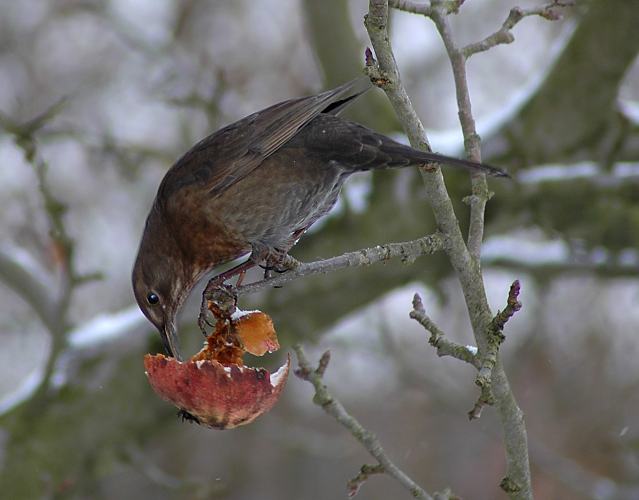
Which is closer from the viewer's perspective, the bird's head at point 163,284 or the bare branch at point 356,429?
the bare branch at point 356,429

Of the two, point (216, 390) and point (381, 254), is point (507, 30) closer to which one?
point (381, 254)

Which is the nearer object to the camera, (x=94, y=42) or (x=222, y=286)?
(x=222, y=286)

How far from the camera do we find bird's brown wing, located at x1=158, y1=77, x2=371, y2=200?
3.32 metres

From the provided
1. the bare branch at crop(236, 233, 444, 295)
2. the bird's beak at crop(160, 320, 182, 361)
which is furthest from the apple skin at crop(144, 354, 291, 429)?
the bird's beak at crop(160, 320, 182, 361)

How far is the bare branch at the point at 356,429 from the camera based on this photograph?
2289mm

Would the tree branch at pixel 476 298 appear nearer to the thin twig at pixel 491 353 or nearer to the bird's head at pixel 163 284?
the thin twig at pixel 491 353

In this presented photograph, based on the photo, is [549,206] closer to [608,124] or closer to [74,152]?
[608,124]

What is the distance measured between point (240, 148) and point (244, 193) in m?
0.21

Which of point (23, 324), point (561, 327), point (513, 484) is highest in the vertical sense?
point (561, 327)

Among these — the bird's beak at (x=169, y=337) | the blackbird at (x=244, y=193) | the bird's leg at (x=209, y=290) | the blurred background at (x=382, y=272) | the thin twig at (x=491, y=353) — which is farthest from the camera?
the blurred background at (x=382, y=272)

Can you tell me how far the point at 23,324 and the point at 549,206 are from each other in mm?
4494

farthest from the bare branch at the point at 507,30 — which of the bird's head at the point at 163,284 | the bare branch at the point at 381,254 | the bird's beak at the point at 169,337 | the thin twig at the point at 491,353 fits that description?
the bird's beak at the point at 169,337

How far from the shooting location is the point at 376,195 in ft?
19.3

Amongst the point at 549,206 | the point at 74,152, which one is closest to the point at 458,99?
the point at 549,206
